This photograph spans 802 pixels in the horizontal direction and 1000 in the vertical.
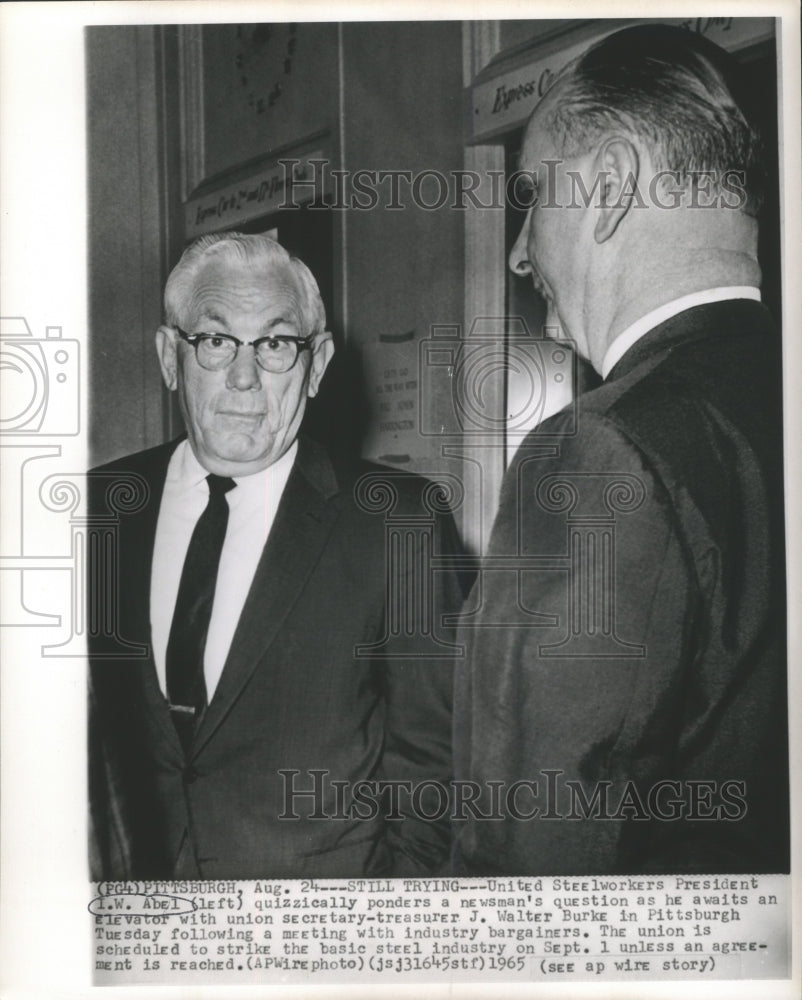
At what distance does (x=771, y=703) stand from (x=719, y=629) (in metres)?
0.17

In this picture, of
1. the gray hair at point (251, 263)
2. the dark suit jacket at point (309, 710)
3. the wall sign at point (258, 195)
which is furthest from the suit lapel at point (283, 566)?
the wall sign at point (258, 195)

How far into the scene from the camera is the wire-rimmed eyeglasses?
5.93 feet

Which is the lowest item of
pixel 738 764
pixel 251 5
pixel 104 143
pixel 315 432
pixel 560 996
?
pixel 560 996

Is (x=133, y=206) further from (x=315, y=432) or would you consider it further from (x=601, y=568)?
(x=601, y=568)

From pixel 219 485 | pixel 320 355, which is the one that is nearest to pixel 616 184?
pixel 320 355

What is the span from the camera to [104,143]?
1.86 metres

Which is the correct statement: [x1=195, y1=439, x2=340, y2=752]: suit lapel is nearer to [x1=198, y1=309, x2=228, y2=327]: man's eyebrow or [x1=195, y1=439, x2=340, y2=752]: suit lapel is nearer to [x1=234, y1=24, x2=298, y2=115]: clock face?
[x1=198, y1=309, x2=228, y2=327]: man's eyebrow

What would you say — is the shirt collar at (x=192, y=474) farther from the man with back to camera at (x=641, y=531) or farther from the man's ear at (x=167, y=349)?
the man with back to camera at (x=641, y=531)

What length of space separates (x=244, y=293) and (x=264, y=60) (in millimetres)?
419

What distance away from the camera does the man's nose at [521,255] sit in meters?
1.82

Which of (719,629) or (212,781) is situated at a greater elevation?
(719,629)

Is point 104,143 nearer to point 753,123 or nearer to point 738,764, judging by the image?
point 753,123

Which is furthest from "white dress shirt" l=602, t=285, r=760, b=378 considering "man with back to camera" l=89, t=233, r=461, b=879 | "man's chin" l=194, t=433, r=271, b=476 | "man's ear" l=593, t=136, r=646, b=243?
"man's chin" l=194, t=433, r=271, b=476

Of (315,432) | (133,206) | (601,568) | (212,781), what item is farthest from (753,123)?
(212,781)
